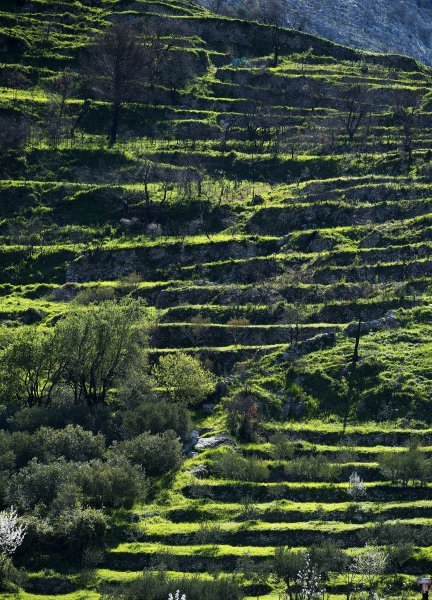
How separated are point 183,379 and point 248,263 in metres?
29.3

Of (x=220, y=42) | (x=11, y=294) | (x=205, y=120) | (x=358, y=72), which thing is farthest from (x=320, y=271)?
(x=220, y=42)

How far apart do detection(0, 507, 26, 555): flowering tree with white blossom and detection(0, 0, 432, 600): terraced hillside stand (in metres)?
3.18

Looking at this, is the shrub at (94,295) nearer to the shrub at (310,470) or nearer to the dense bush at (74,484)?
the dense bush at (74,484)

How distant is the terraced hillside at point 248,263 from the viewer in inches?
3031

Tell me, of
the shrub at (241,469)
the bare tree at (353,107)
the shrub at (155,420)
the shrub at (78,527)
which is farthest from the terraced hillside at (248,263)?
the shrub at (155,420)

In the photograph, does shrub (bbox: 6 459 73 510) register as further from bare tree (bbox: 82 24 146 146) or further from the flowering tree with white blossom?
bare tree (bbox: 82 24 146 146)

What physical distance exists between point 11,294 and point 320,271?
43.0 meters

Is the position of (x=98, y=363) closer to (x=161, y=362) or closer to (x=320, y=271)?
(x=161, y=362)

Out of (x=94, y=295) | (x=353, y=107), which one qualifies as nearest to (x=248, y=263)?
(x=94, y=295)

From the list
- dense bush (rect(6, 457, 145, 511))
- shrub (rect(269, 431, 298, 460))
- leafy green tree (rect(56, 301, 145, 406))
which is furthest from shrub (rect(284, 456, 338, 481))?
leafy green tree (rect(56, 301, 145, 406))

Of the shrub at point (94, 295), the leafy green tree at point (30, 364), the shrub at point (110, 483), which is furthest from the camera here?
the shrub at point (94, 295)

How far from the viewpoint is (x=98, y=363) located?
319 feet

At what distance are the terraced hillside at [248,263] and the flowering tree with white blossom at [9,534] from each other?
318 cm

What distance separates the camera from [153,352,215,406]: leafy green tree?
96.8 metres
